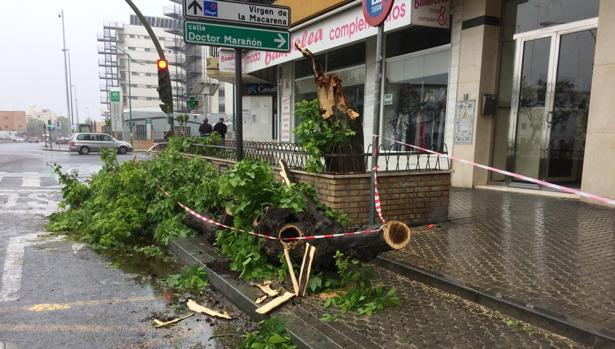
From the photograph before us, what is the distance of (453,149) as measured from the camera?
10164 mm

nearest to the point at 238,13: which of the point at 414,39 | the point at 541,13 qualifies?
the point at 541,13

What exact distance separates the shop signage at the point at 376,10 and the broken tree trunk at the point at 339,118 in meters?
1.00

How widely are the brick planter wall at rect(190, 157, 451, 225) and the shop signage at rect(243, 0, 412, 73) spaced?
4582mm

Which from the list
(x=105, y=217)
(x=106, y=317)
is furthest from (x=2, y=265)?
(x=106, y=317)

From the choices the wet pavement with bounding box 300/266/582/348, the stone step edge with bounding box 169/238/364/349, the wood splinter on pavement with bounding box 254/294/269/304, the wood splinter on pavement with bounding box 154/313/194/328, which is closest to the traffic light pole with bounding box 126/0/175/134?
→ the stone step edge with bounding box 169/238/364/349

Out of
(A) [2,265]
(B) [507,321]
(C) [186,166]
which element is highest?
(C) [186,166]

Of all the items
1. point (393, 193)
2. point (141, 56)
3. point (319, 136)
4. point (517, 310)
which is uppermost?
point (141, 56)

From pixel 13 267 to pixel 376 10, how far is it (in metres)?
5.30

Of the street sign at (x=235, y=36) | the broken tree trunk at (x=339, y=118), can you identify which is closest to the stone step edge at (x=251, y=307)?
the broken tree trunk at (x=339, y=118)

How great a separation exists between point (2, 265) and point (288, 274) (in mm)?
3775

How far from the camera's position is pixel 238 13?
5.97m

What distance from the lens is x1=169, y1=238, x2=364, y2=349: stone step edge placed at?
3158 millimetres

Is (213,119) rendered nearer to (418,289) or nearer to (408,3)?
(408,3)

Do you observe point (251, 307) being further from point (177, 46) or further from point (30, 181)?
point (177, 46)
